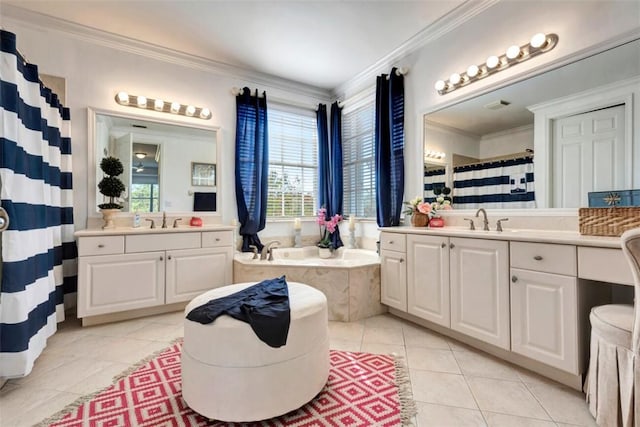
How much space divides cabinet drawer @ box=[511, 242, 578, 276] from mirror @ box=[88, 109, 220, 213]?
291cm

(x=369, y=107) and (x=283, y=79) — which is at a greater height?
(x=283, y=79)

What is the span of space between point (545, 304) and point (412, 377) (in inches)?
32.8

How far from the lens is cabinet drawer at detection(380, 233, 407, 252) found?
246 cm

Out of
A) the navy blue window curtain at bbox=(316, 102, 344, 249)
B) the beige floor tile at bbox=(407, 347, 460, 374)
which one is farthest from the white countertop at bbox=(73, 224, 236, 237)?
the beige floor tile at bbox=(407, 347, 460, 374)

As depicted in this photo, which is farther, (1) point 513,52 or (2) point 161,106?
(2) point 161,106

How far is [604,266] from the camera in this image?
1.37 metres

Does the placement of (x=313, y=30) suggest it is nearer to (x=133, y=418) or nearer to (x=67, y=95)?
(x=67, y=95)

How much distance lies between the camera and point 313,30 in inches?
107

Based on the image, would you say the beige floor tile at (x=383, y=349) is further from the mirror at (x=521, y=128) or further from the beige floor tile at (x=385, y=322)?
the mirror at (x=521, y=128)

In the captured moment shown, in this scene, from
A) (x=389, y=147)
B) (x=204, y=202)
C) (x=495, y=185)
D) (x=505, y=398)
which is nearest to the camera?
(x=505, y=398)

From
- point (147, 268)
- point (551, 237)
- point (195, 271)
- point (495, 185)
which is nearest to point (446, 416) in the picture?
point (551, 237)

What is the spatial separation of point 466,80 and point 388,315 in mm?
2176

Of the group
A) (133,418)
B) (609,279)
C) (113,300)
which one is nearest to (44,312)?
(113,300)

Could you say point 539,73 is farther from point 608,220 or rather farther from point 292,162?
point 292,162
